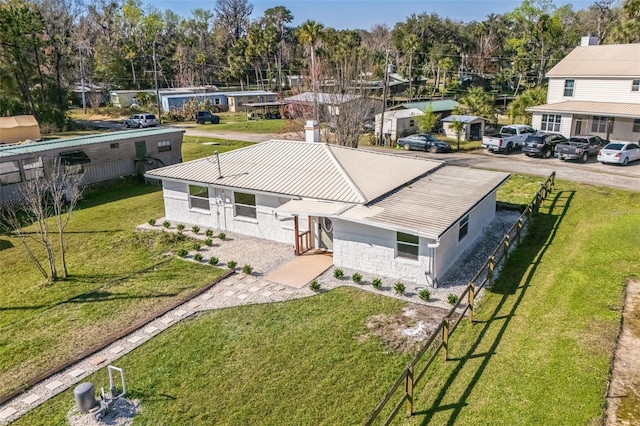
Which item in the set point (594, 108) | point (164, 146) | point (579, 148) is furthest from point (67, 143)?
point (594, 108)

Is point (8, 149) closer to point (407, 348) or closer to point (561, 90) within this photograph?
point (407, 348)

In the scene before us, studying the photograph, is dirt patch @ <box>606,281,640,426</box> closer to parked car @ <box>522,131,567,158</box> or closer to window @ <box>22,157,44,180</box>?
parked car @ <box>522,131,567,158</box>

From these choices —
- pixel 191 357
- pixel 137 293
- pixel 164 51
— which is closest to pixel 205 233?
pixel 137 293

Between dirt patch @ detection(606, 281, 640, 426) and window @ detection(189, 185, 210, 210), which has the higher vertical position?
window @ detection(189, 185, 210, 210)

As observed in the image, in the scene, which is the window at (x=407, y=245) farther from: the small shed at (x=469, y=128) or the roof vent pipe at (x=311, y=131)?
the small shed at (x=469, y=128)

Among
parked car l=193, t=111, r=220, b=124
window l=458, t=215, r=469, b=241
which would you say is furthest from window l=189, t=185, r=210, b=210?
parked car l=193, t=111, r=220, b=124

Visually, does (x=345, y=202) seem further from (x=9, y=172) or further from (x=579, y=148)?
(x=579, y=148)
